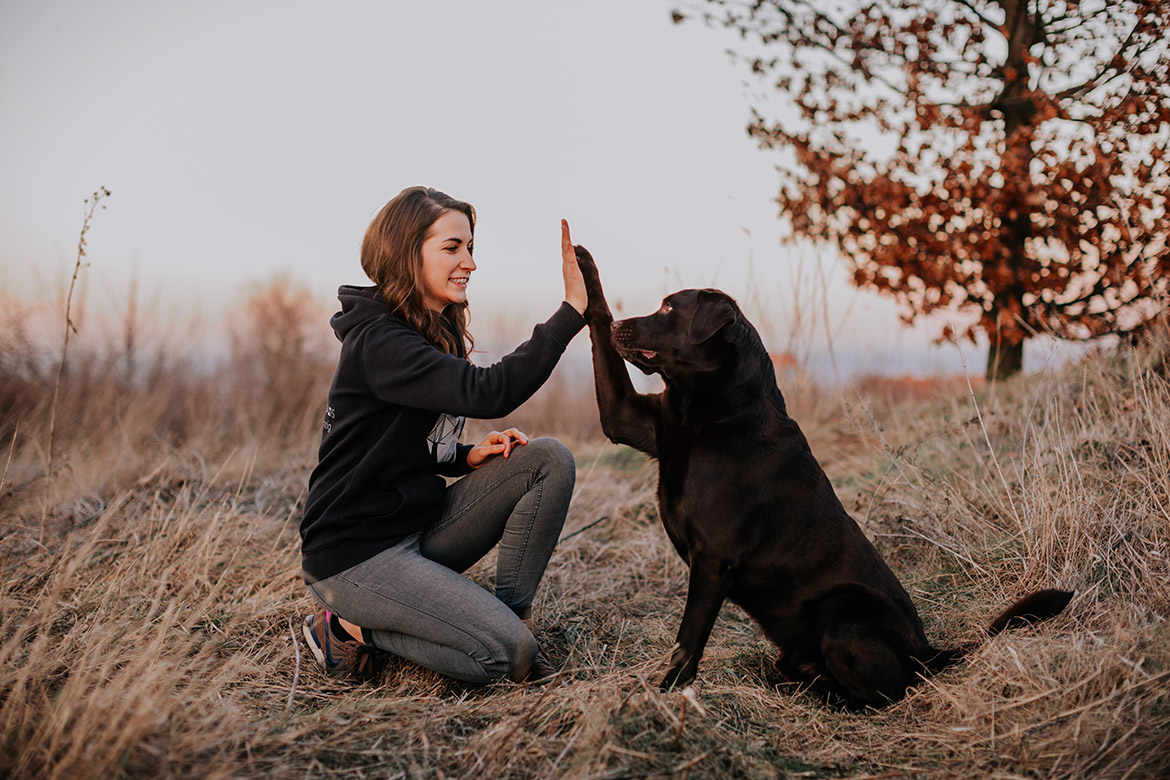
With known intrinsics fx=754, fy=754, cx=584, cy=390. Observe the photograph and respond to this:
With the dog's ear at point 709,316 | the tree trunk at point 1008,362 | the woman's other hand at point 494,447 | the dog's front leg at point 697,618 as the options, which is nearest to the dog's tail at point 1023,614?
the dog's front leg at point 697,618

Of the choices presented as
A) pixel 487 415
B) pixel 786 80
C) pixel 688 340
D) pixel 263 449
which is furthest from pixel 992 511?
pixel 263 449

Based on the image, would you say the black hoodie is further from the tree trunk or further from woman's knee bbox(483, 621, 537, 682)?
the tree trunk

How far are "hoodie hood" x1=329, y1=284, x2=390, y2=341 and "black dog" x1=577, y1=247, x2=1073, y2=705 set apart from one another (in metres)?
0.76

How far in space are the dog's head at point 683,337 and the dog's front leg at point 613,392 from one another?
80 millimetres

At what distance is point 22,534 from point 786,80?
5.95 meters

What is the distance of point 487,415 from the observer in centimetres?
220

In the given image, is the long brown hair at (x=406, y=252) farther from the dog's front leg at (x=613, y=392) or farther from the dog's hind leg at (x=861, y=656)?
the dog's hind leg at (x=861, y=656)

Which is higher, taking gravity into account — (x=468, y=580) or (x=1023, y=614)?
(x=1023, y=614)

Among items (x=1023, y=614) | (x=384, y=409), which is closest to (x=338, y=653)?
(x=384, y=409)

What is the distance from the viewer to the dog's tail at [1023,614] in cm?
233

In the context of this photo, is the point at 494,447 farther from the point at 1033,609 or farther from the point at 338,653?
the point at 1033,609

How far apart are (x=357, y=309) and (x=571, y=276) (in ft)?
2.24

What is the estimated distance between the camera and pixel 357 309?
2379 millimetres

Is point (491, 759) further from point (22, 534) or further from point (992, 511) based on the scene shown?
point (22, 534)
